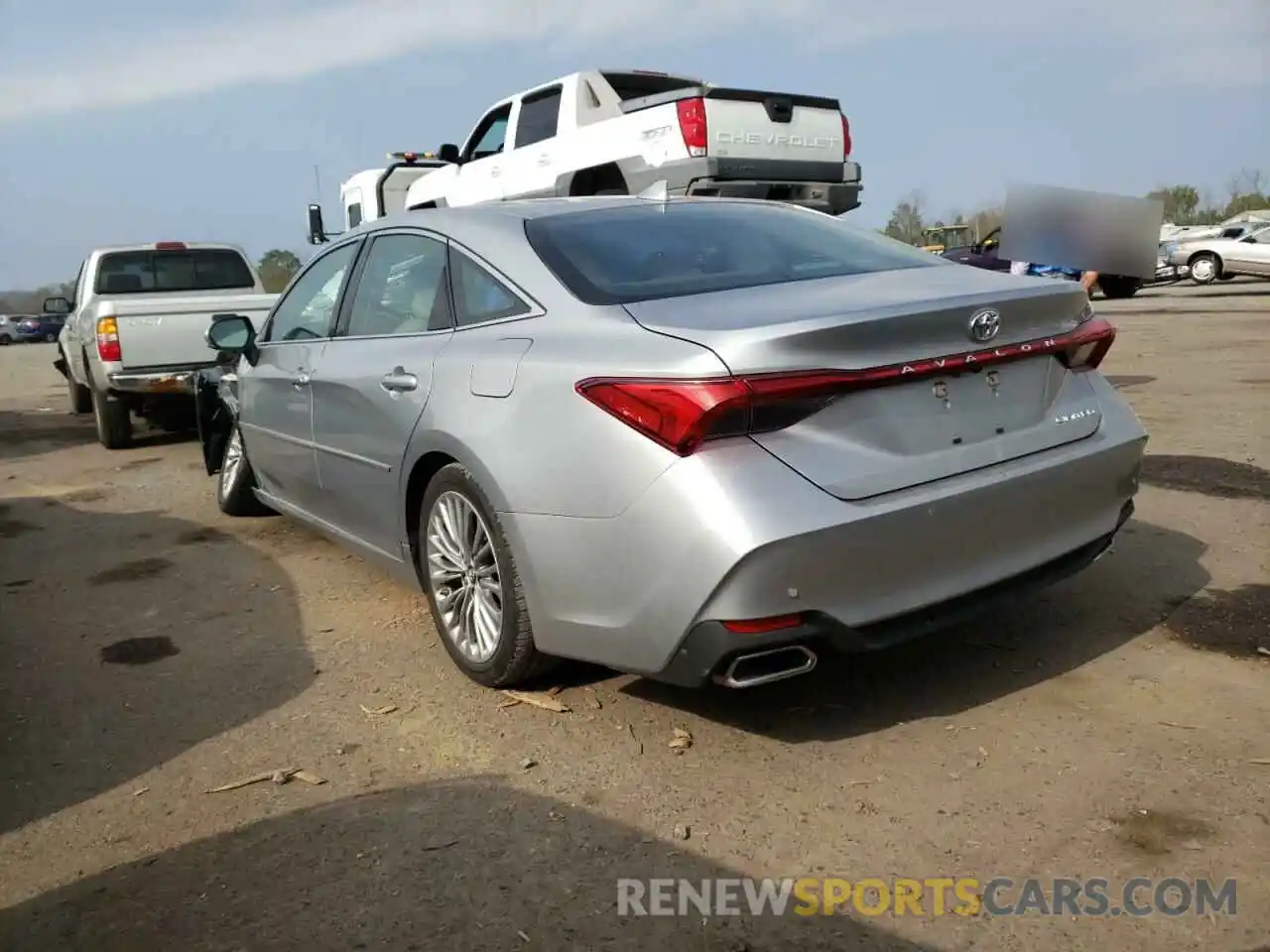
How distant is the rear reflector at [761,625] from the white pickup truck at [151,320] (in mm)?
7305

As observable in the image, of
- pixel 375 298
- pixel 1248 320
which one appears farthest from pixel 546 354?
pixel 1248 320

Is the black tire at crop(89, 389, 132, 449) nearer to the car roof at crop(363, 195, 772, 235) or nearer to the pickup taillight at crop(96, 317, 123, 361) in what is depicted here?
the pickup taillight at crop(96, 317, 123, 361)

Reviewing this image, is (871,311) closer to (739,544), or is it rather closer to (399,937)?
(739,544)

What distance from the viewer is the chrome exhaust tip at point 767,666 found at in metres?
2.85

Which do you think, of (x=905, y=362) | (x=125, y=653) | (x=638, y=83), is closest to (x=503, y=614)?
(x=905, y=362)

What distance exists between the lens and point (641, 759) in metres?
3.21

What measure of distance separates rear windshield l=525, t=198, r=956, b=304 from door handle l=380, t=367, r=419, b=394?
0.66 m

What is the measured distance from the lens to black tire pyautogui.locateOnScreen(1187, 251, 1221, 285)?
2727 cm

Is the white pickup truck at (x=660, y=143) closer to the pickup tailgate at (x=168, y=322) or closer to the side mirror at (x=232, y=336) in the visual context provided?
the pickup tailgate at (x=168, y=322)

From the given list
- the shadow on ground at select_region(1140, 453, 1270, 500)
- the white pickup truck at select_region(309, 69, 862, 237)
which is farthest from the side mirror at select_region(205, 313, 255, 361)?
the white pickup truck at select_region(309, 69, 862, 237)

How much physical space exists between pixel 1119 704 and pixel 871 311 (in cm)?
149

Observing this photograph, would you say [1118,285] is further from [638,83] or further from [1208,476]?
[638,83]

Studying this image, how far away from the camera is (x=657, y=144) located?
10000 millimetres

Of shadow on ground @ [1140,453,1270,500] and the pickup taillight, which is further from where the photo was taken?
the pickup taillight
